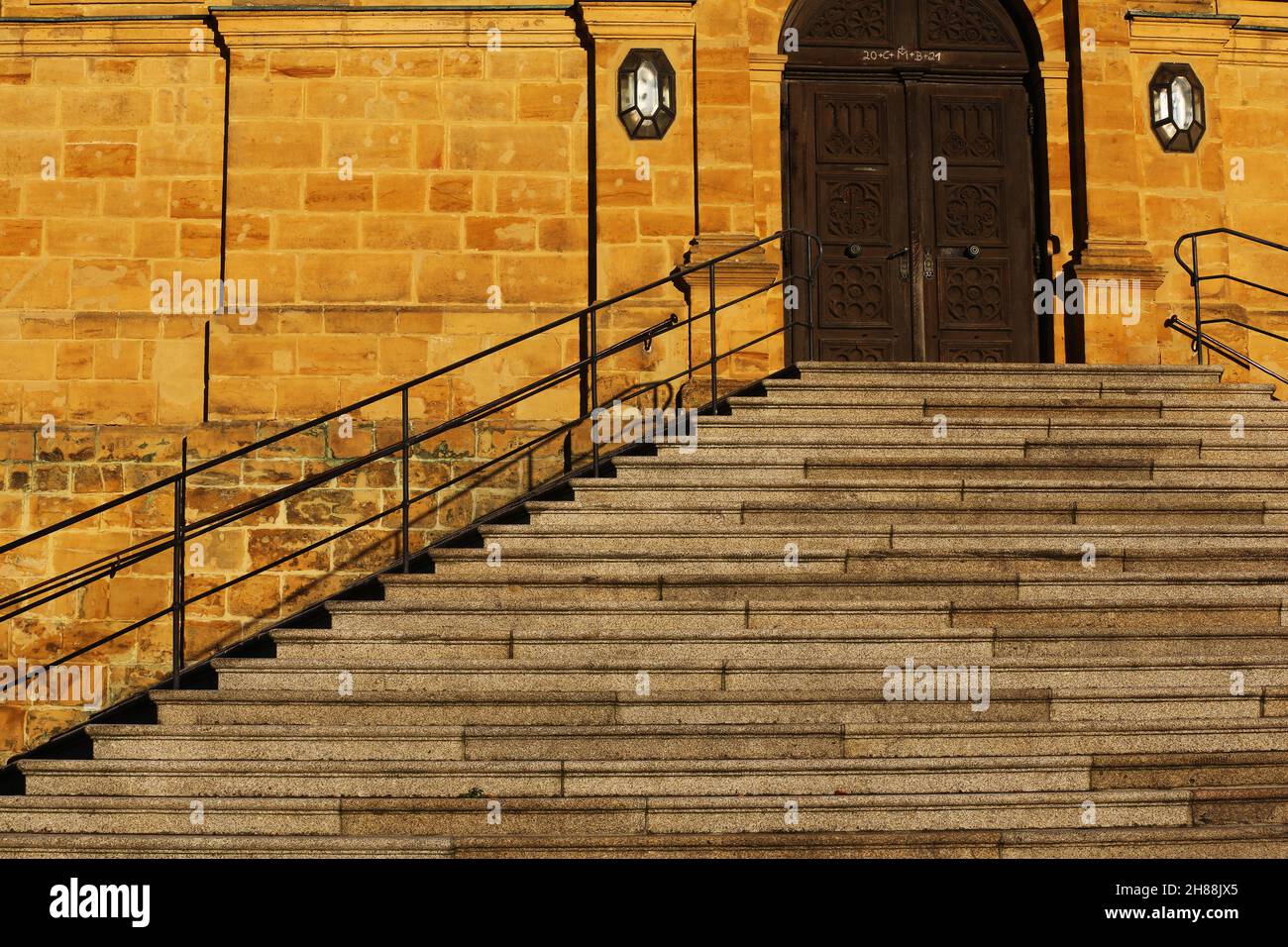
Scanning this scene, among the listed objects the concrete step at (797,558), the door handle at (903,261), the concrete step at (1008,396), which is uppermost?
the door handle at (903,261)

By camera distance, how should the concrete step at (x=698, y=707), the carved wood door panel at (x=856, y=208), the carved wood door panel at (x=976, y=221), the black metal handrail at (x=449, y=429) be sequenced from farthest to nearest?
the carved wood door panel at (x=976, y=221)
the carved wood door panel at (x=856, y=208)
the black metal handrail at (x=449, y=429)
the concrete step at (x=698, y=707)

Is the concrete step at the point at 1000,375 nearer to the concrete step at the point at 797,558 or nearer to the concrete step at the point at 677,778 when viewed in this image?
the concrete step at the point at 797,558

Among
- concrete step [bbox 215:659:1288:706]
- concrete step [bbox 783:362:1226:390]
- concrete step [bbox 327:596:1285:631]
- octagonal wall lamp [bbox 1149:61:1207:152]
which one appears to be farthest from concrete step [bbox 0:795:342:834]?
octagonal wall lamp [bbox 1149:61:1207:152]

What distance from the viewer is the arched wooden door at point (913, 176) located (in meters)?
13.2

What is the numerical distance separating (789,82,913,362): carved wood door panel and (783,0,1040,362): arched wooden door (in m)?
0.01

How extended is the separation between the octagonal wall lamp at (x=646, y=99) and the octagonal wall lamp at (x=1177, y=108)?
153 inches

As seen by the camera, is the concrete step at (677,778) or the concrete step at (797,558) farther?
the concrete step at (797,558)

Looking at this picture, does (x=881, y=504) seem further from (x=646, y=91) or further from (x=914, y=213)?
(x=646, y=91)

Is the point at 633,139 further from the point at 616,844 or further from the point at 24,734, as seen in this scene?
the point at 616,844

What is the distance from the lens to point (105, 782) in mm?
7461

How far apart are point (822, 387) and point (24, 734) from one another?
19.3 feet

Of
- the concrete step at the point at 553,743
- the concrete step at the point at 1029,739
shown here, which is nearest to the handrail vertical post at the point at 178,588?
the concrete step at the point at 553,743

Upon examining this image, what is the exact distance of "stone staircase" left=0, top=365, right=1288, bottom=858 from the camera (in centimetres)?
701
